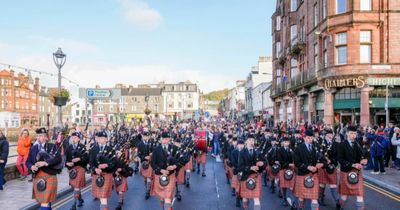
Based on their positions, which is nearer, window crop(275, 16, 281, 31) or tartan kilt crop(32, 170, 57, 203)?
tartan kilt crop(32, 170, 57, 203)

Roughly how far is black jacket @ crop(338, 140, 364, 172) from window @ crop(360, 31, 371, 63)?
2012 cm

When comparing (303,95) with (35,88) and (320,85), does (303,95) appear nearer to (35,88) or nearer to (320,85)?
(320,85)

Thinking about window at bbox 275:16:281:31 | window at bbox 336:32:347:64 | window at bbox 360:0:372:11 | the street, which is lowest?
the street

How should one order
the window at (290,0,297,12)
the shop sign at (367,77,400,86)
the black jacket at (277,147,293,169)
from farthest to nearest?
the window at (290,0,297,12) → the shop sign at (367,77,400,86) → the black jacket at (277,147,293,169)

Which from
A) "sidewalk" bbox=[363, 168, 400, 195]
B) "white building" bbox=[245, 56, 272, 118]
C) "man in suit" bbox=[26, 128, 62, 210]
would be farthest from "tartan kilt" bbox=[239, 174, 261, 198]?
"white building" bbox=[245, 56, 272, 118]

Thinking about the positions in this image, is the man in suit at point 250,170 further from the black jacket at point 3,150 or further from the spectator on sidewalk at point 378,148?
the spectator on sidewalk at point 378,148

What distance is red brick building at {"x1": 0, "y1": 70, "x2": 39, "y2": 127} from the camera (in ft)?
287

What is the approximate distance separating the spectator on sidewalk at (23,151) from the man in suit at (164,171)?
24.0 ft

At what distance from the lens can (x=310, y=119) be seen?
34.4 meters

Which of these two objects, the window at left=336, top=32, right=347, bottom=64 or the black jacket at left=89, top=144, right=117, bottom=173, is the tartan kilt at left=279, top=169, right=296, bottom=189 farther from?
the window at left=336, top=32, right=347, bottom=64

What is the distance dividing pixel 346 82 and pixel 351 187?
65.7ft

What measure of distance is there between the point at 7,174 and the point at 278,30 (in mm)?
43382

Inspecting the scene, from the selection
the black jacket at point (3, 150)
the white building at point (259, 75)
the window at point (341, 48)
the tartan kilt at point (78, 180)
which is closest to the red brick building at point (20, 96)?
the white building at point (259, 75)

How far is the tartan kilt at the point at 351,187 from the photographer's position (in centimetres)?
897
